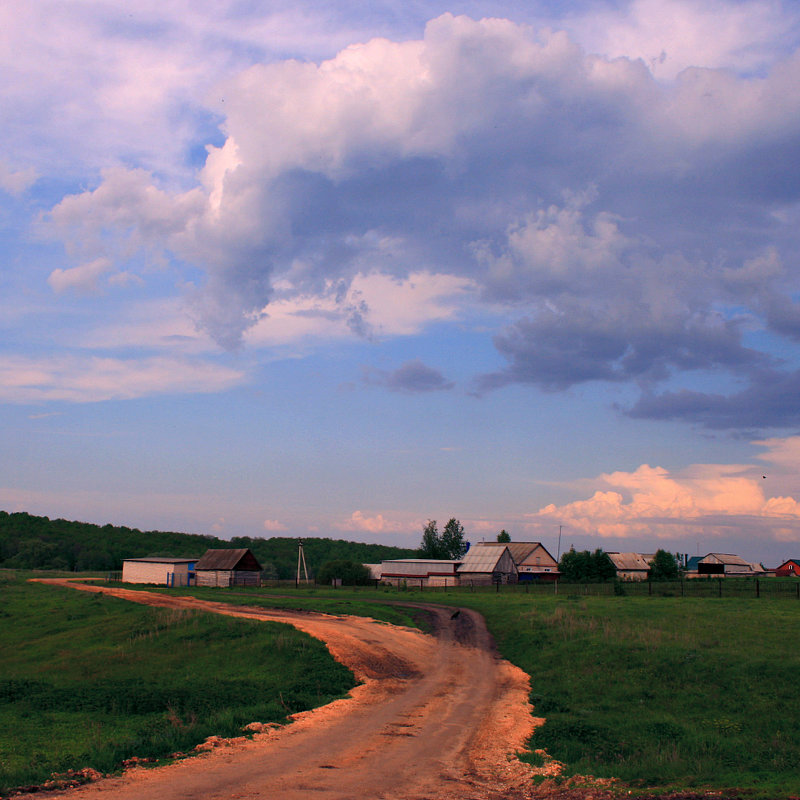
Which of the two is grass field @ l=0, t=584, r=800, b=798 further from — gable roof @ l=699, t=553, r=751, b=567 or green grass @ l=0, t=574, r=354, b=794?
gable roof @ l=699, t=553, r=751, b=567

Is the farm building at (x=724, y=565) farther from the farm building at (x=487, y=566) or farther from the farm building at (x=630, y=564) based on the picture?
the farm building at (x=487, y=566)

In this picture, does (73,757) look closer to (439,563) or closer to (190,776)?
(190,776)

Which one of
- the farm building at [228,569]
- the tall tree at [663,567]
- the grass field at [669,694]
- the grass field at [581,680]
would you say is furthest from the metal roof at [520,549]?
the grass field at [669,694]

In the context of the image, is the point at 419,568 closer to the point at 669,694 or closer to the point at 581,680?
the point at 581,680

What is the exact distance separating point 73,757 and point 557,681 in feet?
52.6

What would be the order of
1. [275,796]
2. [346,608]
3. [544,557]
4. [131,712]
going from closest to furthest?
[275,796], [131,712], [346,608], [544,557]

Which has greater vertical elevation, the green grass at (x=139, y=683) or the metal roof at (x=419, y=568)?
the green grass at (x=139, y=683)

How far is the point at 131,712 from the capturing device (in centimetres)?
2084

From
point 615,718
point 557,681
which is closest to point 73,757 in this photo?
point 615,718

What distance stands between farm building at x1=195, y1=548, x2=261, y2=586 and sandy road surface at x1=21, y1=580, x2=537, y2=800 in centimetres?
6790

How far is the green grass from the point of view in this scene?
1638 cm

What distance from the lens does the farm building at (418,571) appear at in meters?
98.5

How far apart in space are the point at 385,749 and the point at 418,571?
86902 mm

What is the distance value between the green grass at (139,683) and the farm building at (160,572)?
46.8 meters
